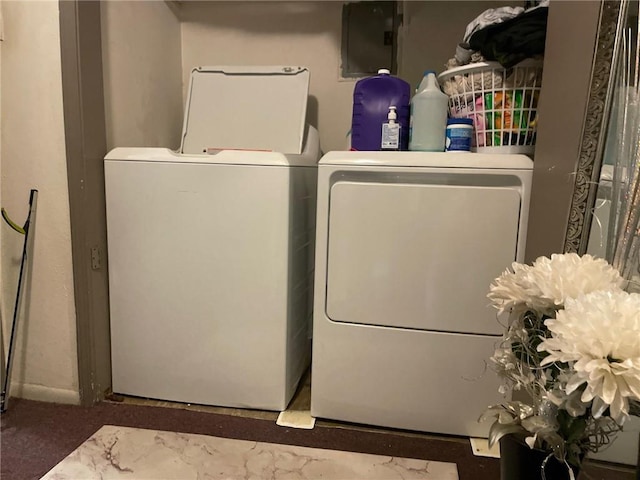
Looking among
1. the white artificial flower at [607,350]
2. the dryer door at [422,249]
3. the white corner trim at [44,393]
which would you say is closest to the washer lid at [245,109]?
the dryer door at [422,249]

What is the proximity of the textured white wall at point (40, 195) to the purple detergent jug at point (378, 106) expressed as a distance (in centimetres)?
97

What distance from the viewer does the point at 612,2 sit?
1.04 meters

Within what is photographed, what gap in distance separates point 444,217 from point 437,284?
0.67 feet

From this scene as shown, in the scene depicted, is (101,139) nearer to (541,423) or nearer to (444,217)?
(444,217)

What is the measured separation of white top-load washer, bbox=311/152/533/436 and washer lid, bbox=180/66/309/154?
1.73 feet

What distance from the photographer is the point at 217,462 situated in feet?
4.55

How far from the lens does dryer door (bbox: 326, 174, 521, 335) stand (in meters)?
1.40

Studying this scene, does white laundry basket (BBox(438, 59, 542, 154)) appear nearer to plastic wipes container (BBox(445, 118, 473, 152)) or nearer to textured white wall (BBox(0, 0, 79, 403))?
plastic wipes container (BBox(445, 118, 473, 152))

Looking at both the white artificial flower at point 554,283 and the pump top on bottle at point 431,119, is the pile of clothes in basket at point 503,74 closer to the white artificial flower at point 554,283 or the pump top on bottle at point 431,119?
the pump top on bottle at point 431,119

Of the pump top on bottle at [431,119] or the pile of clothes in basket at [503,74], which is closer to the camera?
the pile of clothes in basket at [503,74]

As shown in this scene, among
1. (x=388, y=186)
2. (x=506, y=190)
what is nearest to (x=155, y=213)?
(x=388, y=186)

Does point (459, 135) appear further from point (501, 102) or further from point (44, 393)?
point (44, 393)

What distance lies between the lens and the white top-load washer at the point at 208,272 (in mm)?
1535

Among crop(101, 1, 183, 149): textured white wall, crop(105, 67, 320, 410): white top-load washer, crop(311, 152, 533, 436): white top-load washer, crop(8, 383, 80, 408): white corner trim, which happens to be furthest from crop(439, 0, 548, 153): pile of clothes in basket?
crop(8, 383, 80, 408): white corner trim
